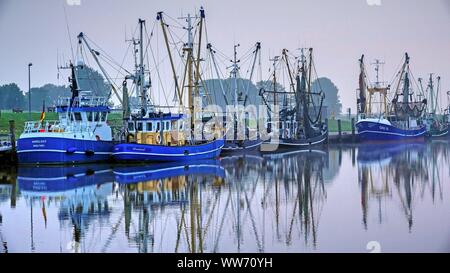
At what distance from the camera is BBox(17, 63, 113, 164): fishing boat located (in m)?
41.8

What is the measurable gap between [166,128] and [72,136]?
723cm

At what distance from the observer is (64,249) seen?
17781 millimetres

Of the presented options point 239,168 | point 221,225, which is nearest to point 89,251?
point 221,225

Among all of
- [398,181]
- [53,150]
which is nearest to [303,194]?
[398,181]

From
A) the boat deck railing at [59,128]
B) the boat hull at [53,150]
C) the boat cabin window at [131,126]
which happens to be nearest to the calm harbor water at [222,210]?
the boat hull at [53,150]

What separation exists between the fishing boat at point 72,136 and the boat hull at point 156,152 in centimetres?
187

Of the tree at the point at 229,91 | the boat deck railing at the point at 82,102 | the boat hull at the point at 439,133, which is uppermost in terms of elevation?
the tree at the point at 229,91

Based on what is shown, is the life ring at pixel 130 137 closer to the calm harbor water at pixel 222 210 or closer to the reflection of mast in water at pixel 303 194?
the calm harbor water at pixel 222 210

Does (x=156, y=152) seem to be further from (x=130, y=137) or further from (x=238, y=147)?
(x=238, y=147)

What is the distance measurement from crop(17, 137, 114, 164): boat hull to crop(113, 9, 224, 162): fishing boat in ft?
6.81

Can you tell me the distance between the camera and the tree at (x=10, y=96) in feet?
323

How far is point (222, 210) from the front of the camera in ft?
80.2

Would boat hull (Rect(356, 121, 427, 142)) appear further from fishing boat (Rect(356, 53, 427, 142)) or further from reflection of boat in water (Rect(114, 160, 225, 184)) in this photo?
reflection of boat in water (Rect(114, 160, 225, 184))

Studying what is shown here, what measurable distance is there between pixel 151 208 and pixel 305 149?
4664cm
